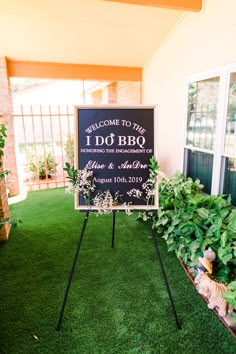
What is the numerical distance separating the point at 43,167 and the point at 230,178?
418 cm

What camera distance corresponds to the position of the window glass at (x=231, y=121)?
2.41 m

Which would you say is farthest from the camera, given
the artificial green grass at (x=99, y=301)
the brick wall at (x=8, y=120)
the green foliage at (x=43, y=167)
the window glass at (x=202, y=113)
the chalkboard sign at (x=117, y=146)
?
the green foliage at (x=43, y=167)

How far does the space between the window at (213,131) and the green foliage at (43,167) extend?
11.0 ft

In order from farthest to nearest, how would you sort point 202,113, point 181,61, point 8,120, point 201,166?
point 8,120
point 181,61
point 201,166
point 202,113

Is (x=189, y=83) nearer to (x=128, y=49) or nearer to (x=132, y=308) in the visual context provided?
(x=128, y=49)

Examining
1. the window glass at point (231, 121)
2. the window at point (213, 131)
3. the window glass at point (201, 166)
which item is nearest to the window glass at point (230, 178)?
the window at point (213, 131)

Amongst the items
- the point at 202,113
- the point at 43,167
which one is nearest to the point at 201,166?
the point at 202,113

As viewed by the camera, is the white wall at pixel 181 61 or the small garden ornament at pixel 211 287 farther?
the white wall at pixel 181 61

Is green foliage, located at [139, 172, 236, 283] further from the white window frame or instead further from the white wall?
the white wall

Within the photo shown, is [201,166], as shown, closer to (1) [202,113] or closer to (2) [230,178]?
(2) [230,178]

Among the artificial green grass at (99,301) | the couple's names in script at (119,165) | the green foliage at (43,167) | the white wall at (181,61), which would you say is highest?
the white wall at (181,61)

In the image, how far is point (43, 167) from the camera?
5.54 m

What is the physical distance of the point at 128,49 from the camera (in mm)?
4078

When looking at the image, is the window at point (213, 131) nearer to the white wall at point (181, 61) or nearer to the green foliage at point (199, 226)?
the white wall at point (181, 61)
